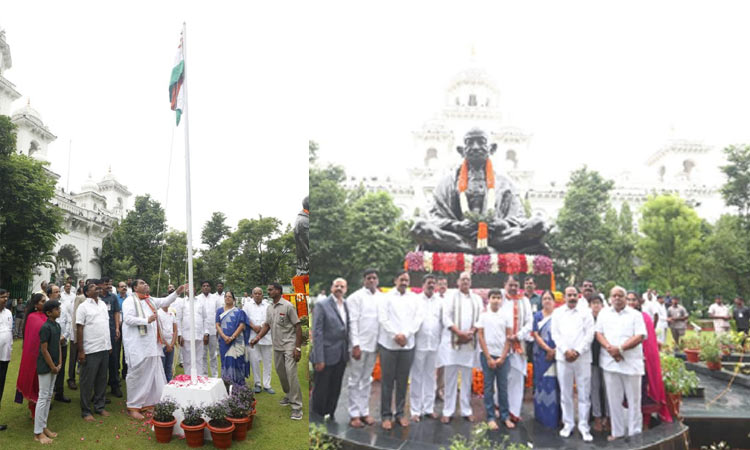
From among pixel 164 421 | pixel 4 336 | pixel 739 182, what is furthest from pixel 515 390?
pixel 4 336

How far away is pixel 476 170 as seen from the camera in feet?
15.3

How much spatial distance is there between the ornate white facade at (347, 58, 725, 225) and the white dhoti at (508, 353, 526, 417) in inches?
60.5

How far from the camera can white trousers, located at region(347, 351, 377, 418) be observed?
10.6 ft

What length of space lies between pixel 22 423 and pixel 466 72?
5.36 meters

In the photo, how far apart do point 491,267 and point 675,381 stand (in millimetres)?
1613

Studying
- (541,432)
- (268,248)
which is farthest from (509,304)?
(268,248)

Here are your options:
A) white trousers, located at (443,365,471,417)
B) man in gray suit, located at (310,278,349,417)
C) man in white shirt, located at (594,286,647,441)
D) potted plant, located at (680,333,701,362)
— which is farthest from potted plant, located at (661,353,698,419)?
man in gray suit, located at (310,278,349,417)

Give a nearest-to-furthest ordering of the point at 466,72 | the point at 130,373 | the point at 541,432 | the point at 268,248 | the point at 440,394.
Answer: the point at 541,432 < the point at 440,394 < the point at 268,248 < the point at 130,373 < the point at 466,72

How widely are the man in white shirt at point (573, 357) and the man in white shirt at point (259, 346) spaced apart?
2.89 meters

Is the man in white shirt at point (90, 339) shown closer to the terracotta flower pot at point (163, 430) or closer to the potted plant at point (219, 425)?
the terracotta flower pot at point (163, 430)

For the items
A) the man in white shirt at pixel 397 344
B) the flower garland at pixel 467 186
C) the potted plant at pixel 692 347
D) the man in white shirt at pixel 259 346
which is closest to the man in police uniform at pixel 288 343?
the man in white shirt at pixel 259 346

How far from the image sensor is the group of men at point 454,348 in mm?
3137

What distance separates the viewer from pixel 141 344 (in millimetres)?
4570

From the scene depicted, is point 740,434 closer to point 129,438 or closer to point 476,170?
point 476,170
